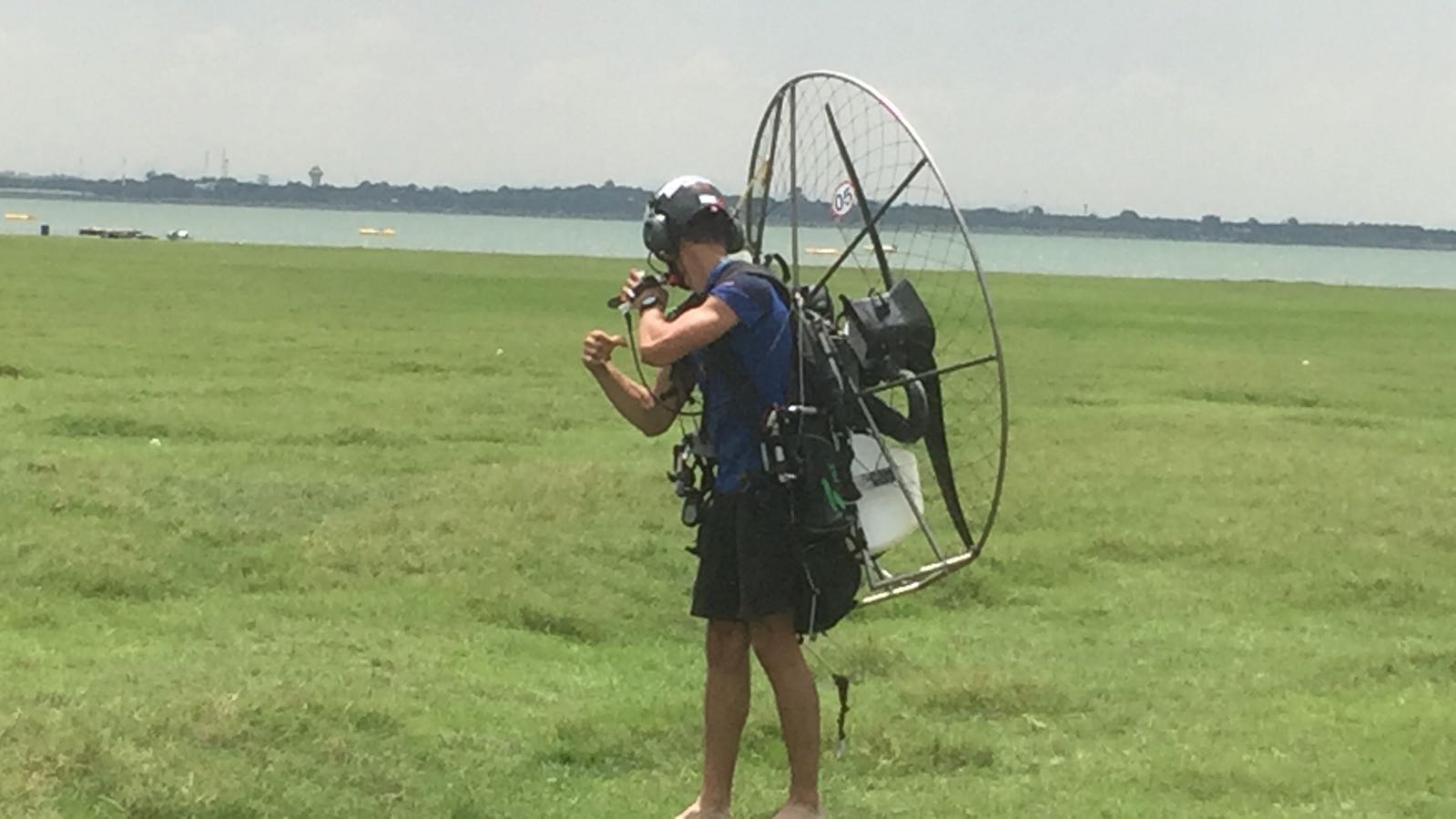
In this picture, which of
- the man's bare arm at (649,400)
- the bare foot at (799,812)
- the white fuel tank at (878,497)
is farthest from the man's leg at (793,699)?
the man's bare arm at (649,400)

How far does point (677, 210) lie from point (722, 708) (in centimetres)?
158

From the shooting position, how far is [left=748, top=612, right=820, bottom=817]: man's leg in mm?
5414

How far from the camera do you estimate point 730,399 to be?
5.31 metres

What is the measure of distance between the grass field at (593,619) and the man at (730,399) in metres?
0.76

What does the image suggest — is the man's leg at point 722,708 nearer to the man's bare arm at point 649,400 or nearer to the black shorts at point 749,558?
the black shorts at point 749,558

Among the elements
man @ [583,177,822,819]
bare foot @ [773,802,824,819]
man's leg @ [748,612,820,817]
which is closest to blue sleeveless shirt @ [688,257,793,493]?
man @ [583,177,822,819]

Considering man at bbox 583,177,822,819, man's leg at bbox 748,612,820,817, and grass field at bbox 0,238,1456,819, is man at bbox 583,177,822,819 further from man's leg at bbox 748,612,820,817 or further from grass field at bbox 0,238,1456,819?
grass field at bbox 0,238,1456,819

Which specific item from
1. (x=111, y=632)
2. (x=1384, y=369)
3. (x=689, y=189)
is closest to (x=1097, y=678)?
(x=689, y=189)

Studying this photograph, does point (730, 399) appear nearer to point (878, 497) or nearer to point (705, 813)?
point (878, 497)

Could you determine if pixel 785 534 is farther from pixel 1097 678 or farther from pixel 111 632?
pixel 111 632

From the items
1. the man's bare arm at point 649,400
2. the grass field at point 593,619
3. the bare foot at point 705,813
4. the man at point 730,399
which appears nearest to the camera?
the man at point 730,399

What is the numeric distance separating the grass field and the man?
0.76 m

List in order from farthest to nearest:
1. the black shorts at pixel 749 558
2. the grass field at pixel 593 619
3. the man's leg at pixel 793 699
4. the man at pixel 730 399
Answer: the grass field at pixel 593 619
the man's leg at pixel 793 699
the black shorts at pixel 749 558
the man at pixel 730 399

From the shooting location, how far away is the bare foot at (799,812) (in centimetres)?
565
